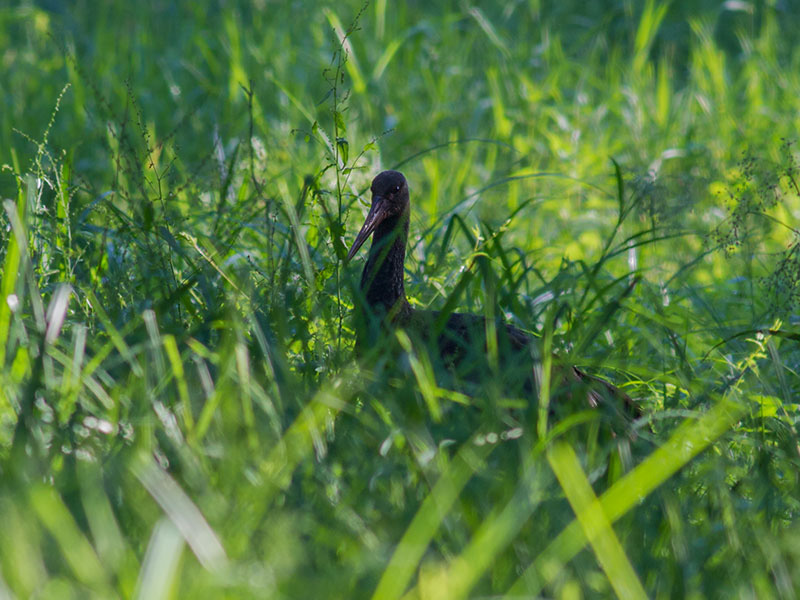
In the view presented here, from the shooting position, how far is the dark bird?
98.7 inches

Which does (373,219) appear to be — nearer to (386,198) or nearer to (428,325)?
(386,198)

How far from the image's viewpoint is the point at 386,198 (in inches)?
125

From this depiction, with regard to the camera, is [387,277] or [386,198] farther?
[386,198]

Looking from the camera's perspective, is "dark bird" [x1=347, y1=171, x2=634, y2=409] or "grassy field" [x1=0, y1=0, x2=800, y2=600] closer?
"grassy field" [x1=0, y1=0, x2=800, y2=600]

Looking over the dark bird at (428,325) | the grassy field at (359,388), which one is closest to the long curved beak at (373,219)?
the dark bird at (428,325)

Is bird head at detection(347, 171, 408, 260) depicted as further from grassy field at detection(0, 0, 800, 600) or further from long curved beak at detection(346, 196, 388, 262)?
grassy field at detection(0, 0, 800, 600)

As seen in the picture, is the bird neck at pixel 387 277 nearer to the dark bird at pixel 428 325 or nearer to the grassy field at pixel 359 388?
the dark bird at pixel 428 325

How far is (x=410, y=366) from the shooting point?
2.39 metres

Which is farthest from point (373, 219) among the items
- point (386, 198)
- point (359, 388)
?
point (359, 388)

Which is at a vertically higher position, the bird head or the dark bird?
the bird head

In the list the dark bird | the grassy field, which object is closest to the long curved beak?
the dark bird

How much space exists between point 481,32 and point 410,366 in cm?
390

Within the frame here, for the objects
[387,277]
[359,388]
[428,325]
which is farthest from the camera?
[387,277]

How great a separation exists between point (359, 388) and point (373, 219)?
892 mm
